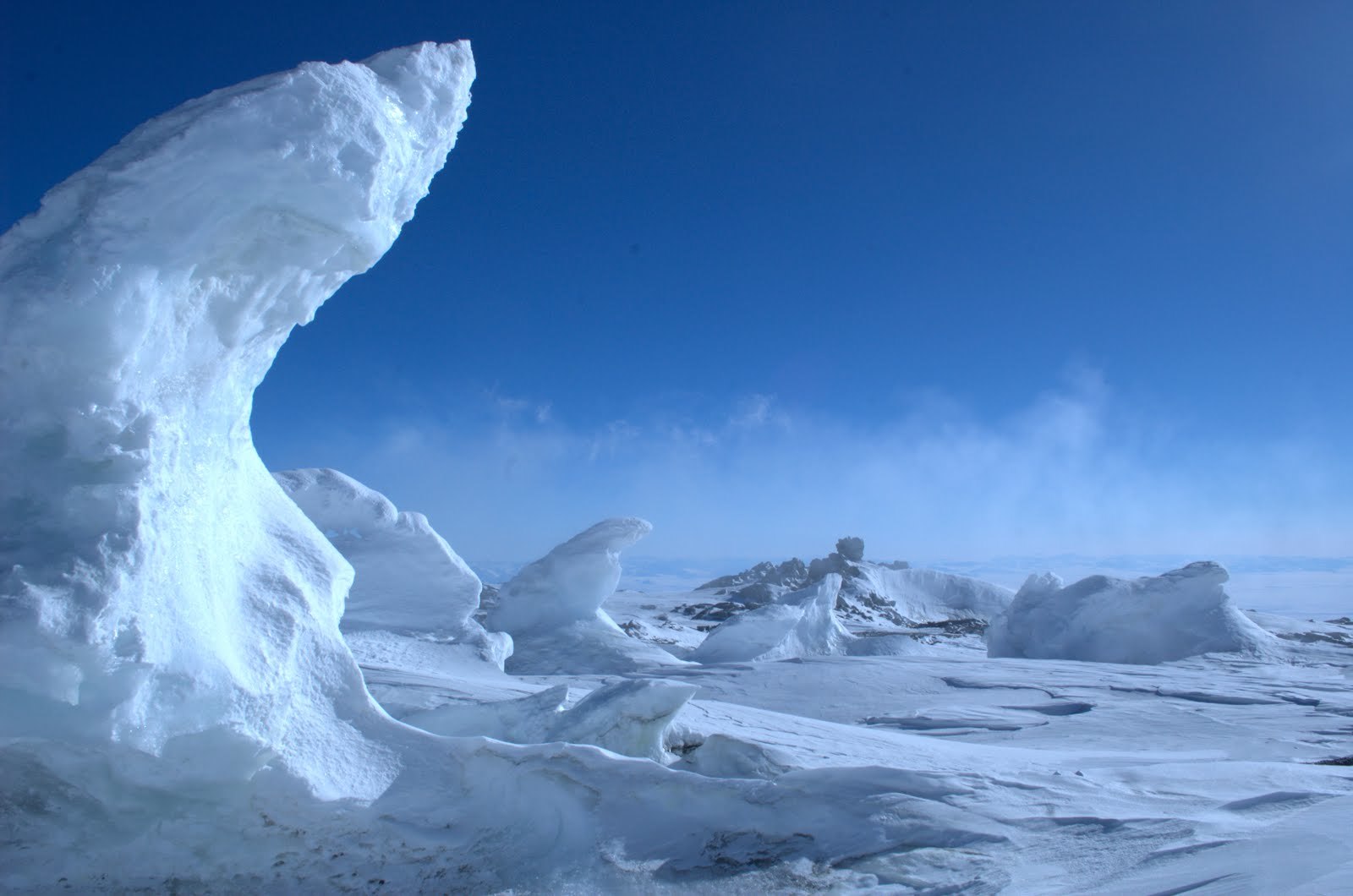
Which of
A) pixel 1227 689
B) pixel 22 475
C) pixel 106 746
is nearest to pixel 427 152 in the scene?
pixel 22 475

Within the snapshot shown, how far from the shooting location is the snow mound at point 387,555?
11.3 meters

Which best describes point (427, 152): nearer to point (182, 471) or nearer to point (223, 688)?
point (182, 471)

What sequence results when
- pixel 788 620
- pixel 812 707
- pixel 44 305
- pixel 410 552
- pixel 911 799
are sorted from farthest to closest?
1. pixel 788 620
2. pixel 410 552
3. pixel 812 707
4. pixel 911 799
5. pixel 44 305

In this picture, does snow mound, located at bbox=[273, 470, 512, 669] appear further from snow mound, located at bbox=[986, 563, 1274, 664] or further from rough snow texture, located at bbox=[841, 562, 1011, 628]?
rough snow texture, located at bbox=[841, 562, 1011, 628]

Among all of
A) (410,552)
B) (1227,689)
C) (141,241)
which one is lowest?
(1227,689)

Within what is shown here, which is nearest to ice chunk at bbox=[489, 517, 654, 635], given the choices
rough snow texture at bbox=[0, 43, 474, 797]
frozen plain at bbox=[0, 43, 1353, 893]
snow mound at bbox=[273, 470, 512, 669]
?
snow mound at bbox=[273, 470, 512, 669]

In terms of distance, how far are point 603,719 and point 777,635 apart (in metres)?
10.2

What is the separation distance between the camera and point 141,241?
3.59 meters

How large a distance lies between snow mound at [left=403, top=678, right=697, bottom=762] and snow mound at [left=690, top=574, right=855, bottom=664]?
890 centimetres

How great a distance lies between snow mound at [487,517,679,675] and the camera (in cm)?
1417

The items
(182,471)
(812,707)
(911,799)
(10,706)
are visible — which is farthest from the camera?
(812,707)

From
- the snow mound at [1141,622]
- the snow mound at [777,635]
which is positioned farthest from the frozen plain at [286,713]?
the snow mound at [1141,622]

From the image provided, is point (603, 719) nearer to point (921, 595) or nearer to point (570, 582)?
point (570, 582)

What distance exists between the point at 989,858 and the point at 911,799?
1.49ft
